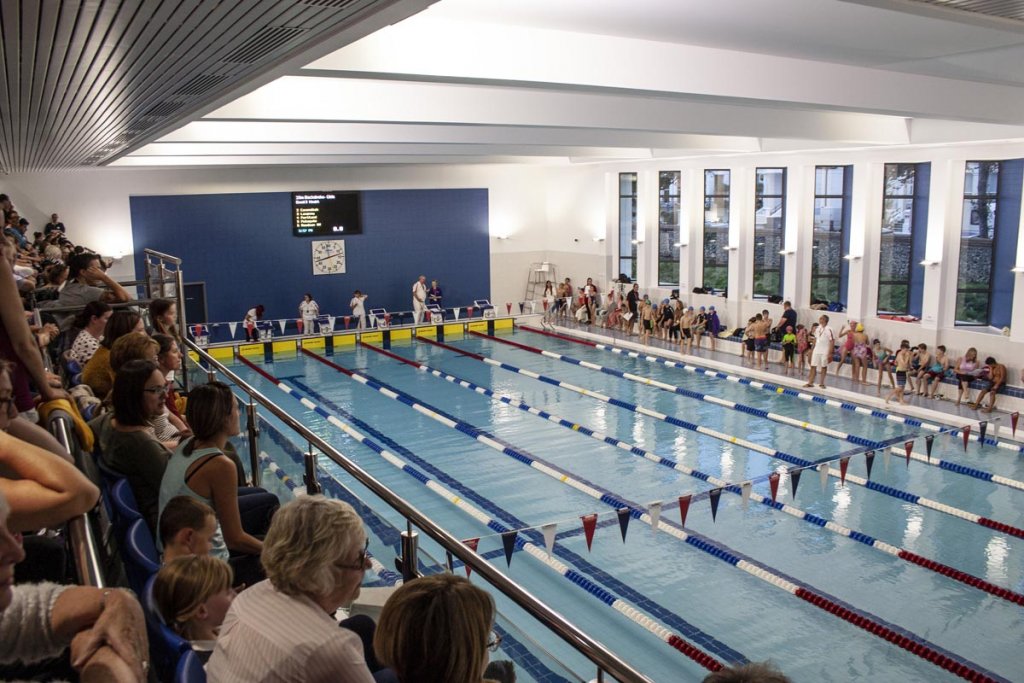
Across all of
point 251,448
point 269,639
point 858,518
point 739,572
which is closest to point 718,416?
point 858,518

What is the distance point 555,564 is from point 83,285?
4.16 m

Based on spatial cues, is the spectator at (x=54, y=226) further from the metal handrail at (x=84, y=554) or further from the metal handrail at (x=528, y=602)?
the metal handrail at (x=84, y=554)

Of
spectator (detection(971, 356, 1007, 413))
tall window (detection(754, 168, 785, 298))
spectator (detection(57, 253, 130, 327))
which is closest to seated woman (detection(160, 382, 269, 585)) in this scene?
spectator (detection(57, 253, 130, 327))

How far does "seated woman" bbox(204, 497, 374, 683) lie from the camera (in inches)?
71.3

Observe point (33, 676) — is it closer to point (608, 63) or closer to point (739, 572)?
point (608, 63)

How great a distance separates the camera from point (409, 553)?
305cm

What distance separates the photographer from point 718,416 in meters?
11.4

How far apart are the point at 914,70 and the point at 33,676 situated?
7.79m

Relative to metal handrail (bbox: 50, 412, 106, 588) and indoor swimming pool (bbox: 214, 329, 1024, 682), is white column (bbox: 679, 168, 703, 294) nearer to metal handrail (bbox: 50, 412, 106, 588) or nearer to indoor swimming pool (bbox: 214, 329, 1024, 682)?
indoor swimming pool (bbox: 214, 329, 1024, 682)

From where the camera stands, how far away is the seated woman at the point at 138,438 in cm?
325

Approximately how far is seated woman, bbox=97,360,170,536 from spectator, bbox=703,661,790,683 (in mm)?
2380

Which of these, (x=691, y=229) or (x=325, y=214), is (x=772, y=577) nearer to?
(x=691, y=229)

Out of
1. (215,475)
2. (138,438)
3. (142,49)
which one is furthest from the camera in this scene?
(142,49)

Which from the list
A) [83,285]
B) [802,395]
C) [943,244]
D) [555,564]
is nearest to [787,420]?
[802,395]
